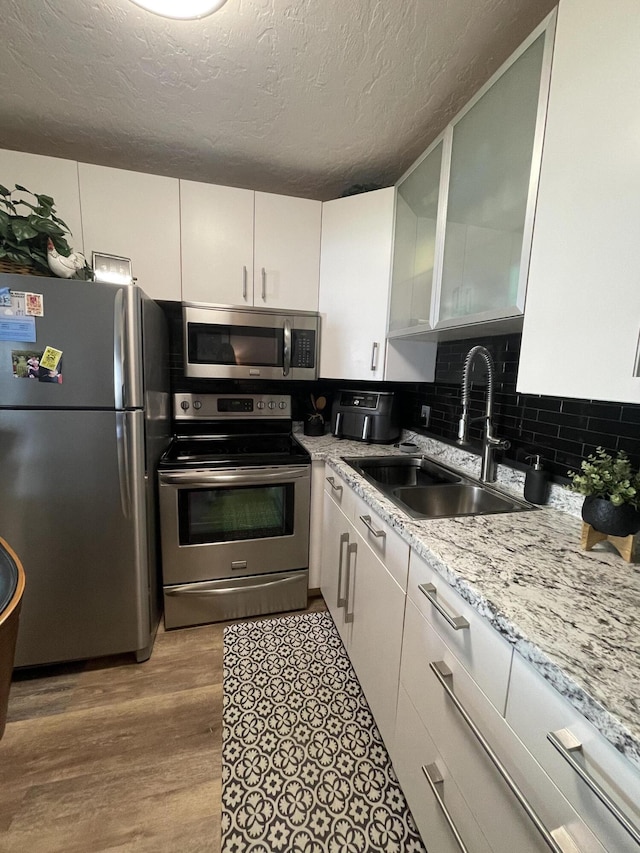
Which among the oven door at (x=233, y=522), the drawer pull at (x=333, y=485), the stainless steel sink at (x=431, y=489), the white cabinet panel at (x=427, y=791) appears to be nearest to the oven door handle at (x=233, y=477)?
the oven door at (x=233, y=522)

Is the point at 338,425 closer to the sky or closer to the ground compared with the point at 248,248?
closer to the ground

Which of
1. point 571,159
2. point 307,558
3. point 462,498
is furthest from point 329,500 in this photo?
point 571,159

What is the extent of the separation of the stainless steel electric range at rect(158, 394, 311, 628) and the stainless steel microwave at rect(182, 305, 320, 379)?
1.46 feet

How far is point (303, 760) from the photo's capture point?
3.99 ft

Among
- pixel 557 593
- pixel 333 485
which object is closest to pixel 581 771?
pixel 557 593

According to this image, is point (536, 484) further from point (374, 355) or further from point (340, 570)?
point (374, 355)

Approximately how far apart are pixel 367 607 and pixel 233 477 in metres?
0.85

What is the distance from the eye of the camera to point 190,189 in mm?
1812

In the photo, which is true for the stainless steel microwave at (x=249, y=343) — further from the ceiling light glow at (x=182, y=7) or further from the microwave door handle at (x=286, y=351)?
the ceiling light glow at (x=182, y=7)

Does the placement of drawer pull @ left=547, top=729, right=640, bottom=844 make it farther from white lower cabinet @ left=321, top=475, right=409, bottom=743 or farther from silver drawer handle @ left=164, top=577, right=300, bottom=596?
silver drawer handle @ left=164, top=577, right=300, bottom=596

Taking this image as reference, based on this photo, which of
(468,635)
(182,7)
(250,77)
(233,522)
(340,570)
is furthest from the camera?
(233,522)

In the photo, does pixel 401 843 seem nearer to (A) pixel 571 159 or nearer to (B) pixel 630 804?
(B) pixel 630 804

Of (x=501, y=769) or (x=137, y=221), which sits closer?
(x=501, y=769)

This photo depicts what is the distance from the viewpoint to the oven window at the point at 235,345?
192 centimetres
